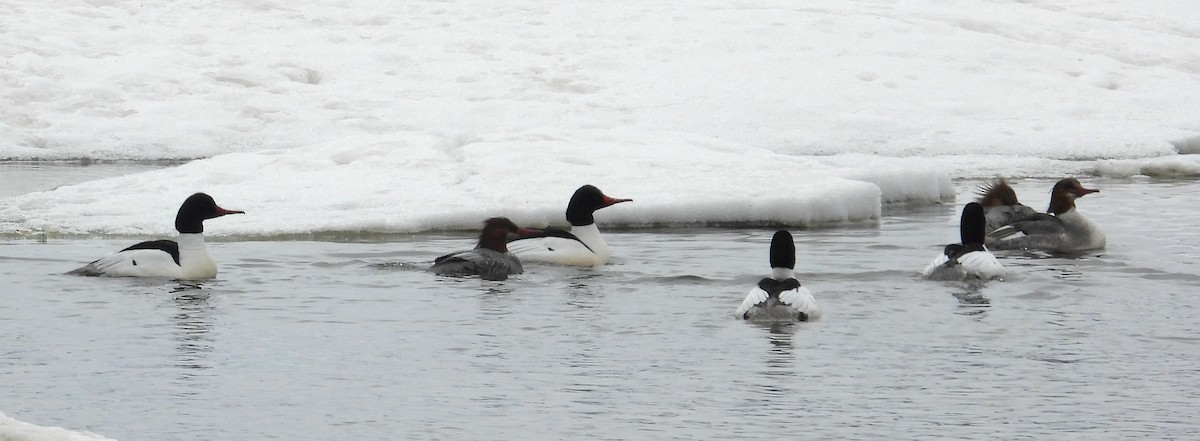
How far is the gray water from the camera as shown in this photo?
20.0ft

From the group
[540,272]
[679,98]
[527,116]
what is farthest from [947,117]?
[540,272]

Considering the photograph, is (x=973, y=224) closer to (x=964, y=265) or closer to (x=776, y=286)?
(x=964, y=265)

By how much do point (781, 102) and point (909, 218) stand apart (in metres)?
7.23

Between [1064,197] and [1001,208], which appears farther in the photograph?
[1001,208]

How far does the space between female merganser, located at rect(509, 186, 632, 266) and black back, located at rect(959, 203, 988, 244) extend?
7.75ft

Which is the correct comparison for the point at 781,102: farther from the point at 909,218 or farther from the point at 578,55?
the point at 909,218

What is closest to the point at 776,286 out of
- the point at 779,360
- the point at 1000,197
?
the point at 779,360

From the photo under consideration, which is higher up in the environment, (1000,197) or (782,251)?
(1000,197)

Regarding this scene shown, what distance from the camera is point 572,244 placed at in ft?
37.1

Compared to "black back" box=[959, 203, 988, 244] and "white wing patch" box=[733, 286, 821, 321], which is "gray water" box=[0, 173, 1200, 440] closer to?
"white wing patch" box=[733, 286, 821, 321]

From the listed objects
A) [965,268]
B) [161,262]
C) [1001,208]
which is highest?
[1001,208]

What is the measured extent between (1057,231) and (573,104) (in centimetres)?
1022

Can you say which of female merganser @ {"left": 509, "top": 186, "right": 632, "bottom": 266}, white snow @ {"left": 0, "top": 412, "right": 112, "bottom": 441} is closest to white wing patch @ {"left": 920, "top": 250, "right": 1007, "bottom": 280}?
female merganser @ {"left": 509, "top": 186, "right": 632, "bottom": 266}

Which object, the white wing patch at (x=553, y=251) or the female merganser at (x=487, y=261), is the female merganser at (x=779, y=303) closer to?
the female merganser at (x=487, y=261)
